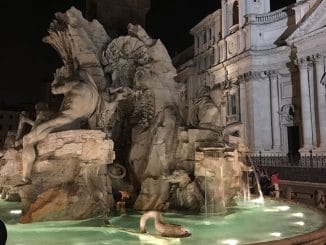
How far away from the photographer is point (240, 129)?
11023 millimetres

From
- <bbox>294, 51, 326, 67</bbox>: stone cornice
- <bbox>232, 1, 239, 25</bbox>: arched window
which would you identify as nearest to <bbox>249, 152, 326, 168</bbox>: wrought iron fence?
<bbox>294, 51, 326, 67</bbox>: stone cornice

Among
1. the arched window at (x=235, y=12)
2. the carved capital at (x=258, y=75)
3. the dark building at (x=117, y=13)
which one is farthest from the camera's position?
the arched window at (x=235, y=12)

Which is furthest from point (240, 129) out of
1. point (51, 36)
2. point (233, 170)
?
point (51, 36)

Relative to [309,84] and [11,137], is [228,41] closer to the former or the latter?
[309,84]

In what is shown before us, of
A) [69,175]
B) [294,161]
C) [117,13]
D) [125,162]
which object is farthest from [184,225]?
[294,161]

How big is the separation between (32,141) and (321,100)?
92.2 feet

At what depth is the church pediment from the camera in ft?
101

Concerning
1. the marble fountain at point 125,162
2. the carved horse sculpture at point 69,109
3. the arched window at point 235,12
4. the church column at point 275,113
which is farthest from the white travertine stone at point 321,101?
the carved horse sculpture at point 69,109

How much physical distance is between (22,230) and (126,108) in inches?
157

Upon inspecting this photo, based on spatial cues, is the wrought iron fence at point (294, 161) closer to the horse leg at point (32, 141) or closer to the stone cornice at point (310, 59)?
the stone cornice at point (310, 59)

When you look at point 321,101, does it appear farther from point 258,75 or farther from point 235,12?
point 235,12

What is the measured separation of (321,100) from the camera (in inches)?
1216

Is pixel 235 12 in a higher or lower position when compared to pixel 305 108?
higher

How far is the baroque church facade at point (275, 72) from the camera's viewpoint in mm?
31375
